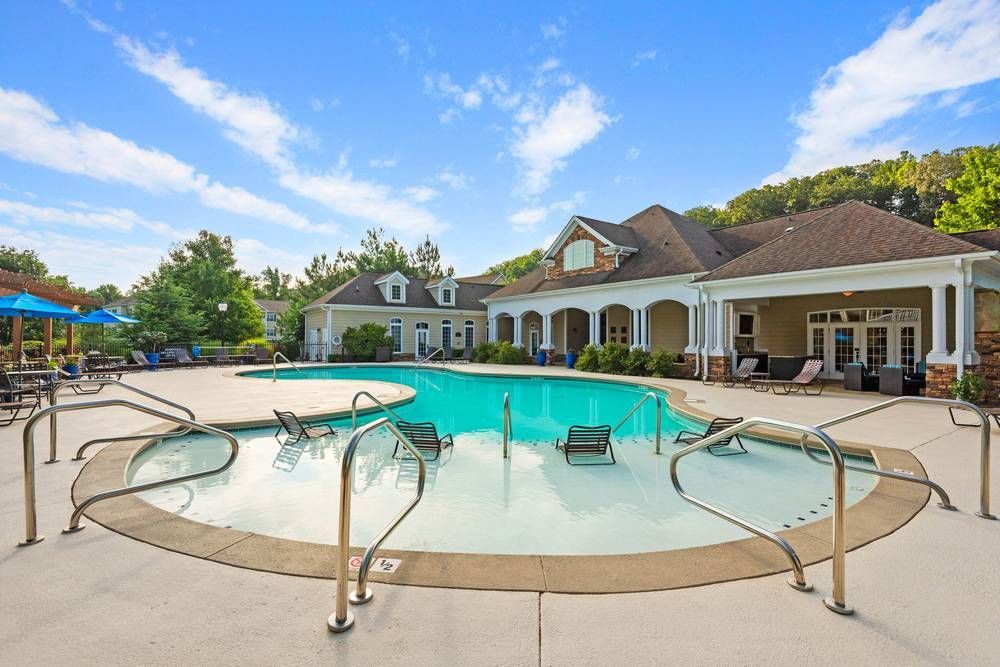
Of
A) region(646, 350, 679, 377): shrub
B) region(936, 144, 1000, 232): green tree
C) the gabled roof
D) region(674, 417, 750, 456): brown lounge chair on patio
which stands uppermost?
region(936, 144, 1000, 232): green tree

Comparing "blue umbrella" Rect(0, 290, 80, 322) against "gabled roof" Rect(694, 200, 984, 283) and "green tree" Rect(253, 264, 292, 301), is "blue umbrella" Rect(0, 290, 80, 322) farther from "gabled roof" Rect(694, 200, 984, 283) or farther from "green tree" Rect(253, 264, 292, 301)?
"green tree" Rect(253, 264, 292, 301)

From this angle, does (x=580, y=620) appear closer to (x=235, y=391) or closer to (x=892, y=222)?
(x=235, y=391)

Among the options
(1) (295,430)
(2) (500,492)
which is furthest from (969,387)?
(1) (295,430)

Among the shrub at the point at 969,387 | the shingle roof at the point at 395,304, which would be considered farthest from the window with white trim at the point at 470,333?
the shrub at the point at 969,387

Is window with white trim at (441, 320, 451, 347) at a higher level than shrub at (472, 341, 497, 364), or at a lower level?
higher

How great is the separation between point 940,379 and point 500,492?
1249 cm

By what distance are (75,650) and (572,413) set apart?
10.4 meters

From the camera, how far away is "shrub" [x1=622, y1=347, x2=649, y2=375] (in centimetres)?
1858

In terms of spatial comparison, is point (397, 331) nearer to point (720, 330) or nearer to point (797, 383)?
point (720, 330)

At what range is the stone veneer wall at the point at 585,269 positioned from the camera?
2278 cm

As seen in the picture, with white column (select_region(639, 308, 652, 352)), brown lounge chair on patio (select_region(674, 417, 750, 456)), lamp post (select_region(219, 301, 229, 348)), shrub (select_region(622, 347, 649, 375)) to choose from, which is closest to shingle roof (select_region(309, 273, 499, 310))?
lamp post (select_region(219, 301, 229, 348))

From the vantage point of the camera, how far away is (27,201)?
22.2 metres

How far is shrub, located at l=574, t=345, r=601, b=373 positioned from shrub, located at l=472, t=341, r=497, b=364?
6.17 meters

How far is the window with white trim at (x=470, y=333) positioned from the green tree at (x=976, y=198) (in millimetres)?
28004
